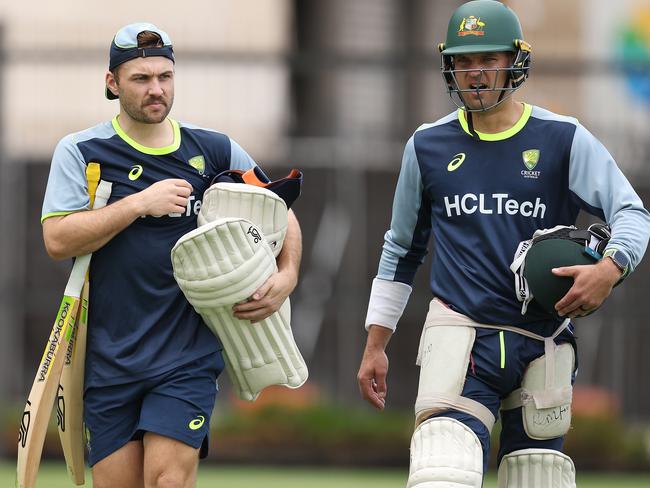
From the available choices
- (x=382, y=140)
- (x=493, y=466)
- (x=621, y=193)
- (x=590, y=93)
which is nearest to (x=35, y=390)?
(x=621, y=193)

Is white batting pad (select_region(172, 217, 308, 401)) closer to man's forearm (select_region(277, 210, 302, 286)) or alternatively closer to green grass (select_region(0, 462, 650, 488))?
man's forearm (select_region(277, 210, 302, 286))

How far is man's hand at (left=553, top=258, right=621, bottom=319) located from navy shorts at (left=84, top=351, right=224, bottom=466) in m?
1.52

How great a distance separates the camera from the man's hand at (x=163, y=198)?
656 cm

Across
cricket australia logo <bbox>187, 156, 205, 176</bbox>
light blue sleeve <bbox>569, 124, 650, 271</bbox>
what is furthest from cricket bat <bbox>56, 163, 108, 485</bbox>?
light blue sleeve <bbox>569, 124, 650, 271</bbox>

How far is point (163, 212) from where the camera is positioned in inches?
259

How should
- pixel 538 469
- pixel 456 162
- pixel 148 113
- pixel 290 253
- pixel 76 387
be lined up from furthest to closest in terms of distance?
pixel 290 253 < pixel 76 387 < pixel 148 113 < pixel 456 162 < pixel 538 469

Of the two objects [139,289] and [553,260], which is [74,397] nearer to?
[139,289]

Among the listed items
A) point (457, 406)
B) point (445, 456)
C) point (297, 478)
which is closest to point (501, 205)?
point (457, 406)

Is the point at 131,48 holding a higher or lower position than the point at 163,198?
higher

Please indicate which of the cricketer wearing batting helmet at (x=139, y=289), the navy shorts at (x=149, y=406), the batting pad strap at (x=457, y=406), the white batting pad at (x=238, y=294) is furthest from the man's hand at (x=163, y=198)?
the batting pad strap at (x=457, y=406)

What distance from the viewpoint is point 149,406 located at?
670cm

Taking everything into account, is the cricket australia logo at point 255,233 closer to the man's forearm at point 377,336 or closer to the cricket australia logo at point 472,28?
the man's forearm at point 377,336

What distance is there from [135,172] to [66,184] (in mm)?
281

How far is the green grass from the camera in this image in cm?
1216
